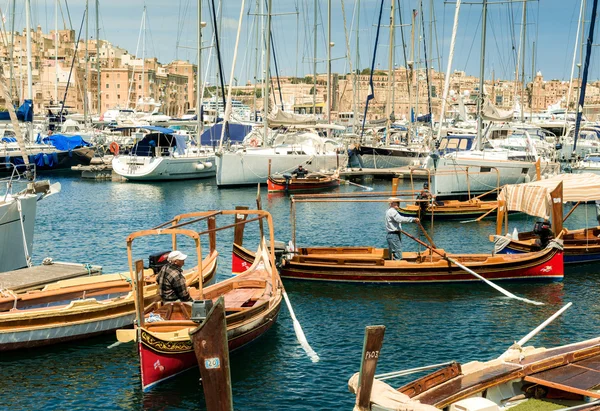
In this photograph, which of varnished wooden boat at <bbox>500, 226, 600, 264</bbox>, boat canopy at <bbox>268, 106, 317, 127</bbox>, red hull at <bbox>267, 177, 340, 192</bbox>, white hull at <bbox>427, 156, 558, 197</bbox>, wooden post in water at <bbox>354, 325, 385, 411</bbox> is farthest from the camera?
boat canopy at <bbox>268, 106, 317, 127</bbox>

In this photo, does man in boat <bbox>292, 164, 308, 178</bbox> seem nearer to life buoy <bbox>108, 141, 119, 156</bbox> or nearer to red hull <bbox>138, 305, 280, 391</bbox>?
life buoy <bbox>108, 141, 119, 156</bbox>

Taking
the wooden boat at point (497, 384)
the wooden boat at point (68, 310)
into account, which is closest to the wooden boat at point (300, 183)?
the wooden boat at point (68, 310)

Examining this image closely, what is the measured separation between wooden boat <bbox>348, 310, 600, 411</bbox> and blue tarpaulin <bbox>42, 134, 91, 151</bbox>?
56.4 meters

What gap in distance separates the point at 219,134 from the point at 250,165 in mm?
13420

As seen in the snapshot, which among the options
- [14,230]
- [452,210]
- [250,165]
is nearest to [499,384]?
[14,230]

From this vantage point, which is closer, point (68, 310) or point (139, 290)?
point (139, 290)

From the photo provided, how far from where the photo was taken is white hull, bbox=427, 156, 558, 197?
40500 mm

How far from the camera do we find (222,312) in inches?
424

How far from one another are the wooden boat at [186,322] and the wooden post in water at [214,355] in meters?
1.99

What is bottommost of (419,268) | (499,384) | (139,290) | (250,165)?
(419,268)

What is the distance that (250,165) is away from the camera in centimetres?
5000

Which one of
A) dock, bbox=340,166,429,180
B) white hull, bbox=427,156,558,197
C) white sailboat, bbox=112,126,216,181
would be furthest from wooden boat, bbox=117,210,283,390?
dock, bbox=340,166,429,180

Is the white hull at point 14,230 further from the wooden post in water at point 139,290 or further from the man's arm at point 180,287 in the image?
the wooden post in water at point 139,290

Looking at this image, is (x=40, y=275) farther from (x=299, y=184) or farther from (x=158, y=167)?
(x=158, y=167)
